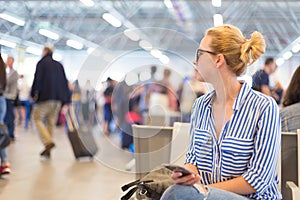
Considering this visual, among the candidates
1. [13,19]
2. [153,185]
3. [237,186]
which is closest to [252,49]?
[237,186]

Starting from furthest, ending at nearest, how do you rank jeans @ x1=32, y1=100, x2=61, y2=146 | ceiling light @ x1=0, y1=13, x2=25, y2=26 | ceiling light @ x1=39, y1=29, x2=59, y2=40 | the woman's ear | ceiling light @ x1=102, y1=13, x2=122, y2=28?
ceiling light @ x1=39, y1=29, x2=59, y2=40 → ceiling light @ x1=102, y1=13, x2=122, y2=28 → ceiling light @ x1=0, y1=13, x2=25, y2=26 → jeans @ x1=32, y1=100, x2=61, y2=146 → the woman's ear

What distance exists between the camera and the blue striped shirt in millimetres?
1479

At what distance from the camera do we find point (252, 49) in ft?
5.07

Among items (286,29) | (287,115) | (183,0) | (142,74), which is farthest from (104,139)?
(286,29)

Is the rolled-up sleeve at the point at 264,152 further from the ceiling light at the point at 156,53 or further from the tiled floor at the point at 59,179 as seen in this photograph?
the tiled floor at the point at 59,179

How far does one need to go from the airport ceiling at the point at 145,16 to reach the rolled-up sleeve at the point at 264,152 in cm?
878

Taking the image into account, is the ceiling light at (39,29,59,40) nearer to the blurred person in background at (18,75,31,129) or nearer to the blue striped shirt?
the blurred person in background at (18,75,31,129)

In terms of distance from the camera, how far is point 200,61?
5.26 ft

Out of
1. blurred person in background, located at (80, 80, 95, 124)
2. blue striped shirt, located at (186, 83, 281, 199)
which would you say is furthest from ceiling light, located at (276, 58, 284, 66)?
blue striped shirt, located at (186, 83, 281, 199)

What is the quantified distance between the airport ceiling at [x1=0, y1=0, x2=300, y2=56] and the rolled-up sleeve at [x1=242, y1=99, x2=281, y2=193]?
8784 millimetres

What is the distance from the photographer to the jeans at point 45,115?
5242 mm

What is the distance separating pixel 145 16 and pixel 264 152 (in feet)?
41.1

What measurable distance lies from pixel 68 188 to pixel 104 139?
6.07 feet

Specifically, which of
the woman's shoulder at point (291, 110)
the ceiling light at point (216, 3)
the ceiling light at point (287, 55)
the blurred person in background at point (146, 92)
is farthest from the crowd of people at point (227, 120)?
the ceiling light at point (287, 55)
